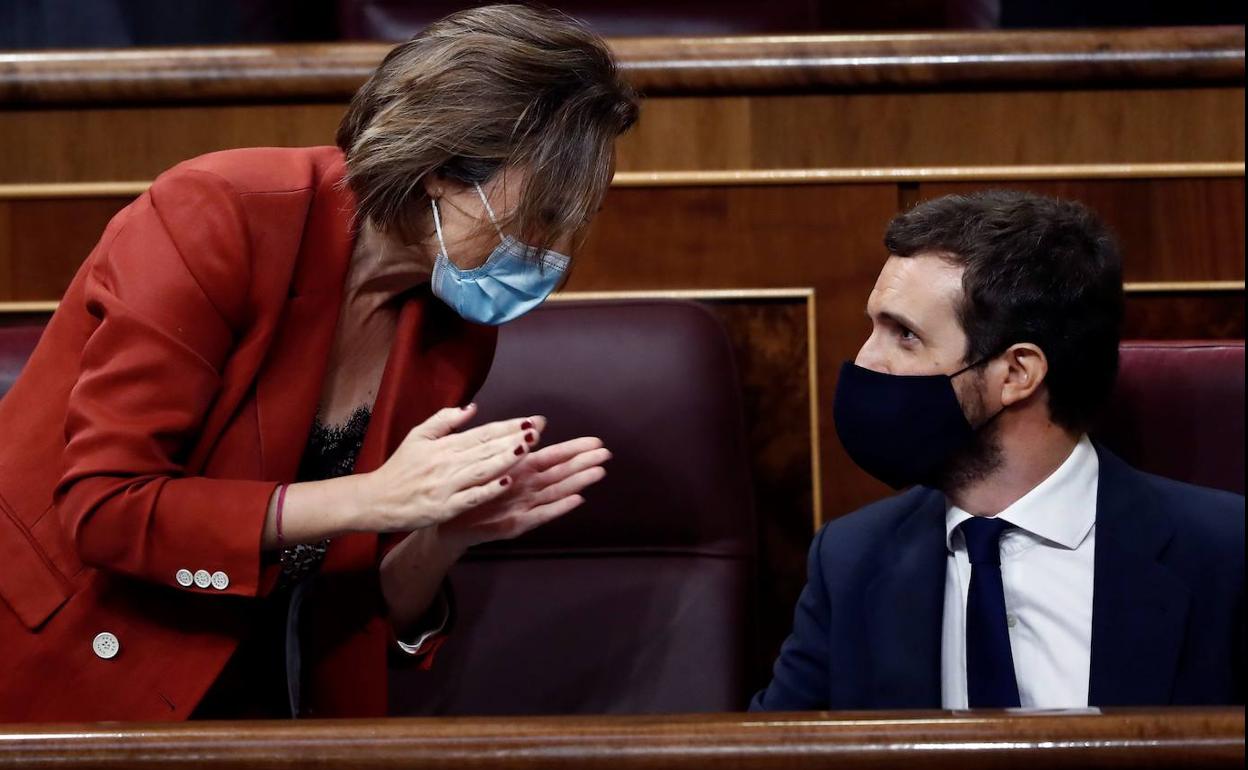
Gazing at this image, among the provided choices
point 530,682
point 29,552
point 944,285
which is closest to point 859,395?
point 944,285

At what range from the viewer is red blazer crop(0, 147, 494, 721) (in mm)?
831

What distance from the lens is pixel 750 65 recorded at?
129 centimetres

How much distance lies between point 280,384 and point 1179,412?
0.66 meters

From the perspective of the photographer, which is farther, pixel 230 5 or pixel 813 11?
pixel 813 11

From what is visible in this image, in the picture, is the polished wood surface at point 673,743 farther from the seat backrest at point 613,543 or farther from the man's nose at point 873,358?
the seat backrest at point 613,543

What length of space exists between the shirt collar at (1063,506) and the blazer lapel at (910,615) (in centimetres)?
3

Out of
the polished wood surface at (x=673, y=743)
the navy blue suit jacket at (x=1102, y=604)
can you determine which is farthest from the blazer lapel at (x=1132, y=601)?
the polished wood surface at (x=673, y=743)

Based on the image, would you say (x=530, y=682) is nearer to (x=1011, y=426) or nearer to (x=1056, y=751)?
(x=1011, y=426)

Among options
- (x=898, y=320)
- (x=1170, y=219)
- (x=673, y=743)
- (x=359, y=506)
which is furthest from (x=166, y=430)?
(x=1170, y=219)

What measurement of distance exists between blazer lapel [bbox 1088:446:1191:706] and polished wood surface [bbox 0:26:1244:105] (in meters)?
0.47

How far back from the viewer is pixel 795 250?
1.29m

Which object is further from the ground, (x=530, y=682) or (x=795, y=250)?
(x=795, y=250)

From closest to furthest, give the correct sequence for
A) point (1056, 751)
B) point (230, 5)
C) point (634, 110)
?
point (1056, 751), point (634, 110), point (230, 5)

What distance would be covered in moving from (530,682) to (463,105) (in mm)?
510
